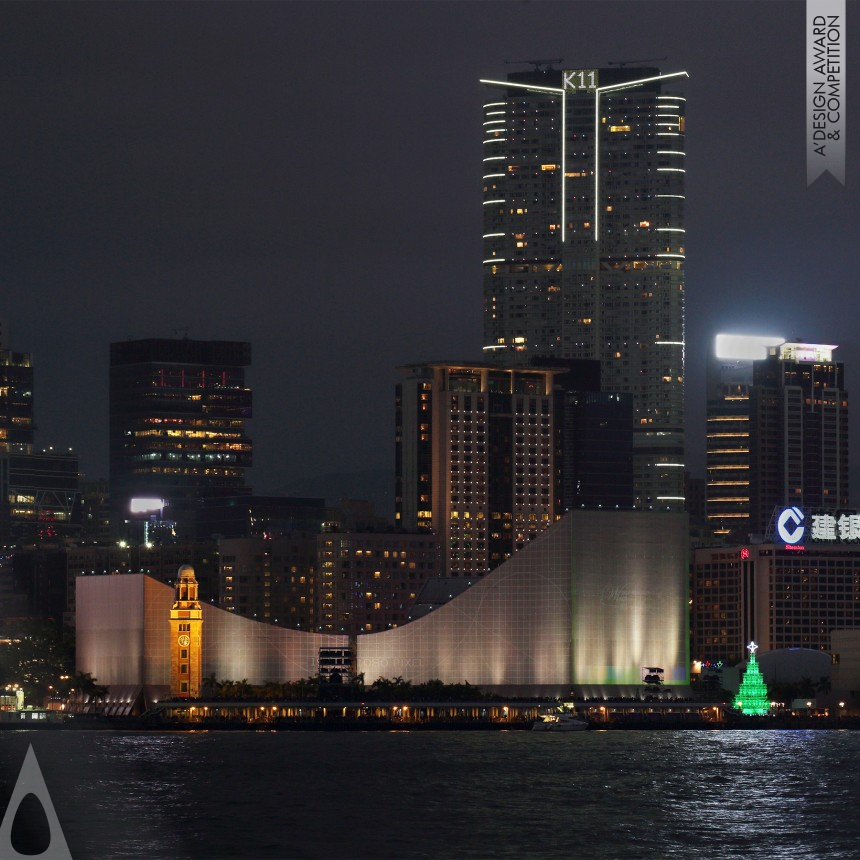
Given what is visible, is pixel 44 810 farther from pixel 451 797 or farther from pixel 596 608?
pixel 596 608

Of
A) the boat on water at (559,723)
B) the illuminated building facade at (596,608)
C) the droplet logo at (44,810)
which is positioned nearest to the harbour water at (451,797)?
the droplet logo at (44,810)

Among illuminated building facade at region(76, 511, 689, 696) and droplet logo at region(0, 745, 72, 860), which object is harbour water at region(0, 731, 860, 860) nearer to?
droplet logo at region(0, 745, 72, 860)

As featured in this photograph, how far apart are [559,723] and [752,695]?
21.5 m

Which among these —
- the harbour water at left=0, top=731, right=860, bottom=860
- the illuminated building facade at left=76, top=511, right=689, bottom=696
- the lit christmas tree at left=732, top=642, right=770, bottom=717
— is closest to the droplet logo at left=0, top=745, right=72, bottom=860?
the harbour water at left=0, top=731, right=860, bottom=860

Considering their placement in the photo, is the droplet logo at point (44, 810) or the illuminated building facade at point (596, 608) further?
the illuminated building facade at point (596, 608)

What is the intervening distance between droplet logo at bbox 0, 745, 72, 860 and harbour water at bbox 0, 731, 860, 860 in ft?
2.28

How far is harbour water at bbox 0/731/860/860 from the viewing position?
8869 centimetres

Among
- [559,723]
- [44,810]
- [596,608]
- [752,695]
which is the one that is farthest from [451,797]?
[752,695]

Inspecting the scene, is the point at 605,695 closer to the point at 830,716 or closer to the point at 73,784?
the point at 830,716

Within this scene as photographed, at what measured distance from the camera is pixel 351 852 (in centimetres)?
8531

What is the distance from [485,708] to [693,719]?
1661cm

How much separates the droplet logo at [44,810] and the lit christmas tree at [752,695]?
78476mm

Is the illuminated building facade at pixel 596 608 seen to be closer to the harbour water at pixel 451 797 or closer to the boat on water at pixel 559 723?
the boat on water at pixel 559 723

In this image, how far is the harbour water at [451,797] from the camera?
8869 centimetres
